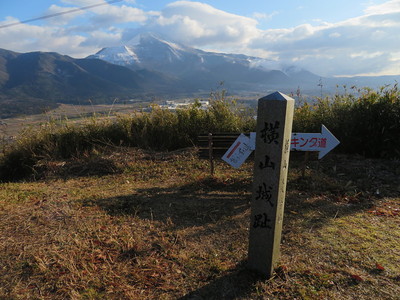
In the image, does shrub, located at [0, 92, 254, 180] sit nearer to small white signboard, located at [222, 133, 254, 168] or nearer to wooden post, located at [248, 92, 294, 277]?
small white signboard, located at [222, 133, 254, 168]

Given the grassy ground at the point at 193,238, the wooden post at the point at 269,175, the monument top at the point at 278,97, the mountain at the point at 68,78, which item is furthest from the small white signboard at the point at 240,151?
the mountain at the point at 68,78

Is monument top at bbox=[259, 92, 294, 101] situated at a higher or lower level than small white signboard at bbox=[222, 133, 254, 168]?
higher

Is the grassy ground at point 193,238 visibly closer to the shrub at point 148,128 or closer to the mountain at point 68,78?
the shrub at point 148,128

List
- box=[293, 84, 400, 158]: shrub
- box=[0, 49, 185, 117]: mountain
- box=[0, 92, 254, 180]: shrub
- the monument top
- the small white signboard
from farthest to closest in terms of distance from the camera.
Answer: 1. box=[0, 49, 185, 117]: mountain
2. box=[0, 92, 254, 180]: shrub
3. box=[293, 84, 400, 158]: shrub
4. the small white signboard
5. the monument top

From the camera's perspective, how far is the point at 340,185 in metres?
4.58

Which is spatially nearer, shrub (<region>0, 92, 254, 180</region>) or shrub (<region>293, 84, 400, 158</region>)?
shrub (<region>293, 84, 400, 158</region>)

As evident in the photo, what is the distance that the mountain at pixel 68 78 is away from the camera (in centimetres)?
12150

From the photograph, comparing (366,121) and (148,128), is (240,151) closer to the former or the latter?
(366,121)

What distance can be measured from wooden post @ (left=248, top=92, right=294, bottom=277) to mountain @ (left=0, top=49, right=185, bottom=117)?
368ft

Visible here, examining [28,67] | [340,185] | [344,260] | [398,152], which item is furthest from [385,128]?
[28,67]

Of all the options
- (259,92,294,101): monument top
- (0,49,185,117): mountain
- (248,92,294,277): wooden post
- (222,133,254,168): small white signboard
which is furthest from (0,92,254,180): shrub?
(0,49,185,117): mountain

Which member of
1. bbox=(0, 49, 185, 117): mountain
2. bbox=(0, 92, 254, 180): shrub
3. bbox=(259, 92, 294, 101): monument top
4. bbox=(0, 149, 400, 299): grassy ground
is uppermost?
bbox=(0, 49, 185, 117): mountain

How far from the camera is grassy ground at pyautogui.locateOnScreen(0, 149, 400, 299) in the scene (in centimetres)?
233

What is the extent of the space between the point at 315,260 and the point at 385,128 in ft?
15.6
